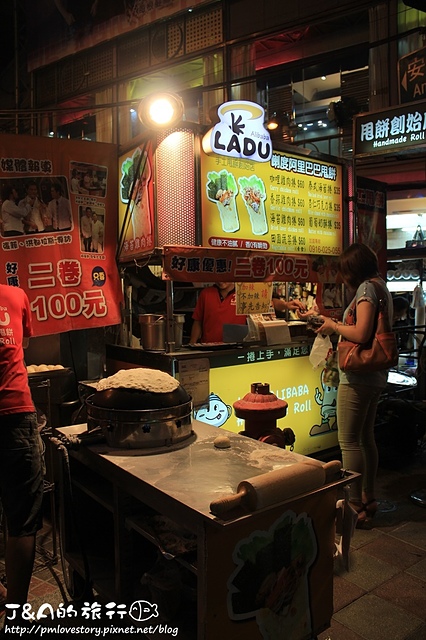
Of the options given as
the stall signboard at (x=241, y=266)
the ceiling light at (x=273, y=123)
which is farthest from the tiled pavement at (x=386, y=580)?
the ceiling light at (x=273, y=123)

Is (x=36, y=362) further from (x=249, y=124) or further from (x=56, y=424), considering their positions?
(x=249, y=124)

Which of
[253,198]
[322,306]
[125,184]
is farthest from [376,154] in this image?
[125,184]

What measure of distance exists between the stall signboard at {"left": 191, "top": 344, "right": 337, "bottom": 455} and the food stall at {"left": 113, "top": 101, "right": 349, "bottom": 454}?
12 millimetres

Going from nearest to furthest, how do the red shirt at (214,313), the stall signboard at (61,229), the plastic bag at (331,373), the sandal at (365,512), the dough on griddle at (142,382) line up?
the dough on griddle at (142,382), the sandal at (365,512), the stall signboard at (61,229), the plastic bag at (331,373), the red shirt at (214,313)

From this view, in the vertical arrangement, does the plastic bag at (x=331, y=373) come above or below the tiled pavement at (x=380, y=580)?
above

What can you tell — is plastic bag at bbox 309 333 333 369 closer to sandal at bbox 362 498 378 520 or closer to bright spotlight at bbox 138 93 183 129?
sandal at bbox 362 498 378 520

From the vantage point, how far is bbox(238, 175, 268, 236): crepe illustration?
5574mm

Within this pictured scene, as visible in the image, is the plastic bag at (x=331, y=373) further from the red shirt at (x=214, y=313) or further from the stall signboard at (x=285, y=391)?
the red shirt at (x=214, y=313)

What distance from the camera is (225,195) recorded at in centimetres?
535

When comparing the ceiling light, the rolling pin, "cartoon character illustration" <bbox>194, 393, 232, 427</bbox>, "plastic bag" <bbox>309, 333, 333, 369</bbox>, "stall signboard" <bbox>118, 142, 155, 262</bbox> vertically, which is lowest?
"cartoon character illustration" <bbox>194, 393, 232, 427</bbox>

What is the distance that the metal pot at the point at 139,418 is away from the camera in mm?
2781

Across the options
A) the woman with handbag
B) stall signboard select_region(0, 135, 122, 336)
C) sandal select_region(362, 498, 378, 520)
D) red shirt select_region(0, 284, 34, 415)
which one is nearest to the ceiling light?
stall signboard select_region(0, 135, 122, 336)

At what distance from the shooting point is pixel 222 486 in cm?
230

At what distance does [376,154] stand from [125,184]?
9.14ft
